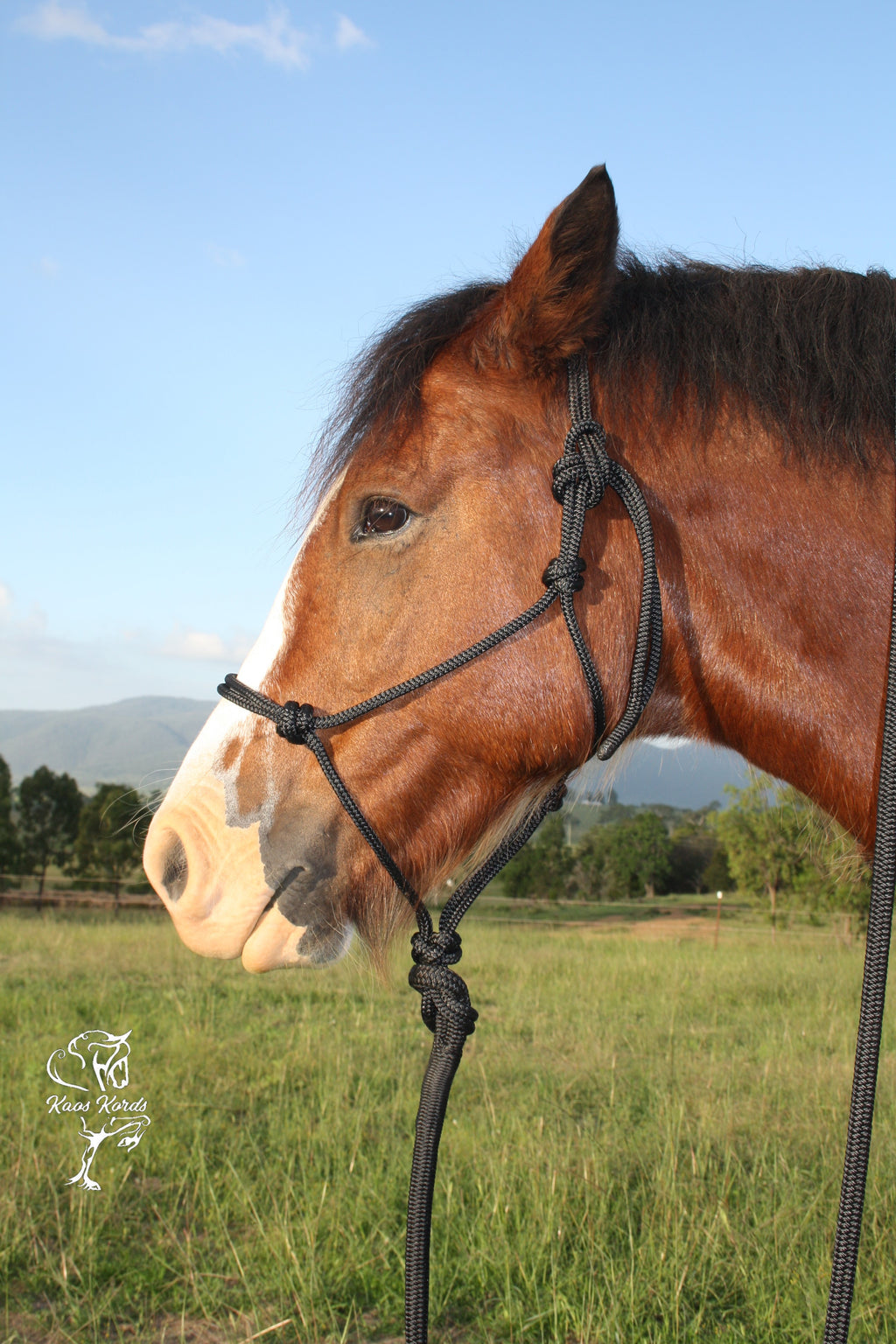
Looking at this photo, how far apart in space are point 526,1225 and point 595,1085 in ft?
7.16

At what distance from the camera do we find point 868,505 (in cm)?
160

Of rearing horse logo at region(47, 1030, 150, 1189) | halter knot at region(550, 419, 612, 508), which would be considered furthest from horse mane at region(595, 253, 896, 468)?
rearing horse logo at region(47, 1030, 150, 1189)

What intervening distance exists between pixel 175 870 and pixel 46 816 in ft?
91.9

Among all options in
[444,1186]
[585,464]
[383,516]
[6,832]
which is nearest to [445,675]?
[383,516]

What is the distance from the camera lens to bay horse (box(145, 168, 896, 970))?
1613 mm

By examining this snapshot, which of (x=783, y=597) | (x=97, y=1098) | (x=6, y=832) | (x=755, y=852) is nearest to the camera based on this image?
(x=783, y=597)

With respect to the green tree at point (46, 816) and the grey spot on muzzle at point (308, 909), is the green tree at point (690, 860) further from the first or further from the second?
the grey spot on muzzle at point (308, 909)

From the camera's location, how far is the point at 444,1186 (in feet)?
11.2

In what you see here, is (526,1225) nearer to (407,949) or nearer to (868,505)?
(407,949)

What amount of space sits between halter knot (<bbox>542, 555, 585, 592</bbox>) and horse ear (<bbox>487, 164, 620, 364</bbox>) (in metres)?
0.45

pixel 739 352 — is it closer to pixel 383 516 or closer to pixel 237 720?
pixel 383 516

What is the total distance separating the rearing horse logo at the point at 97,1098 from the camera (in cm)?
379

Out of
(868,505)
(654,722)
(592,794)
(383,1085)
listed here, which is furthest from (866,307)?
(383,1085)

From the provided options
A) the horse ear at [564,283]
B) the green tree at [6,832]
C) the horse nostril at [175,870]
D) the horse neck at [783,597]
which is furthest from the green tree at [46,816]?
the horse neck at [783,597]
